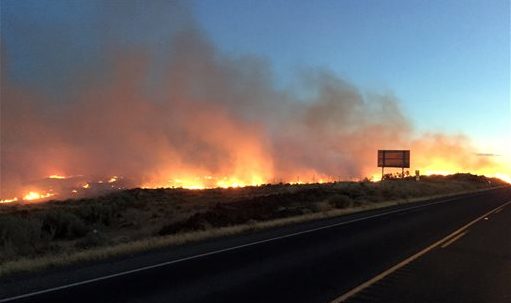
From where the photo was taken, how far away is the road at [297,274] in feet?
25.3

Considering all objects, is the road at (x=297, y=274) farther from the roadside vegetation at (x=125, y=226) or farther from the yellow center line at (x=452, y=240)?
the roadside vegetation at (x=125, y=226)

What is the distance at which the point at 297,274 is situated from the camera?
31.0 ft

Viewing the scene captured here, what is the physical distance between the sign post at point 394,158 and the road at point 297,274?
63.4 metres

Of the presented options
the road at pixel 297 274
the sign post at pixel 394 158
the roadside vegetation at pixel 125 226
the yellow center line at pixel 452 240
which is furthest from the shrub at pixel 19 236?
the sign post at pixel 394 158

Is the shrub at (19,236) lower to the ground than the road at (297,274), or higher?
lower

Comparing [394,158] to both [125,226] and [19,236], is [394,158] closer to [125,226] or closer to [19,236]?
[125,226]

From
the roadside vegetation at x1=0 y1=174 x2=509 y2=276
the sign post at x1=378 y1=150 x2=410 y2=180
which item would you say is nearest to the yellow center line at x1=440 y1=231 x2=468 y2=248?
the roadside vegetation at x1=0 y1=174 x2=509 y2=276

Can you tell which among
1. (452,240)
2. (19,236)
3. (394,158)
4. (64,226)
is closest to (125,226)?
(64,226)

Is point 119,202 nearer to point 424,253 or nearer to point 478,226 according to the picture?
point 478,226

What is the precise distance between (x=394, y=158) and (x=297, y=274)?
71.9 m

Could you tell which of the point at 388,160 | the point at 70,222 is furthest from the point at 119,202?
the point at 388,160

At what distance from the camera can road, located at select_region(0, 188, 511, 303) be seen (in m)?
7.71

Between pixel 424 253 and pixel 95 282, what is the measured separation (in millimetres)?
8092

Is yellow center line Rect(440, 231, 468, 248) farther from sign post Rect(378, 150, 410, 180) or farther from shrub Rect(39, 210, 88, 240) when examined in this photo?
sign post Rect(378, 150, 410, 180)
